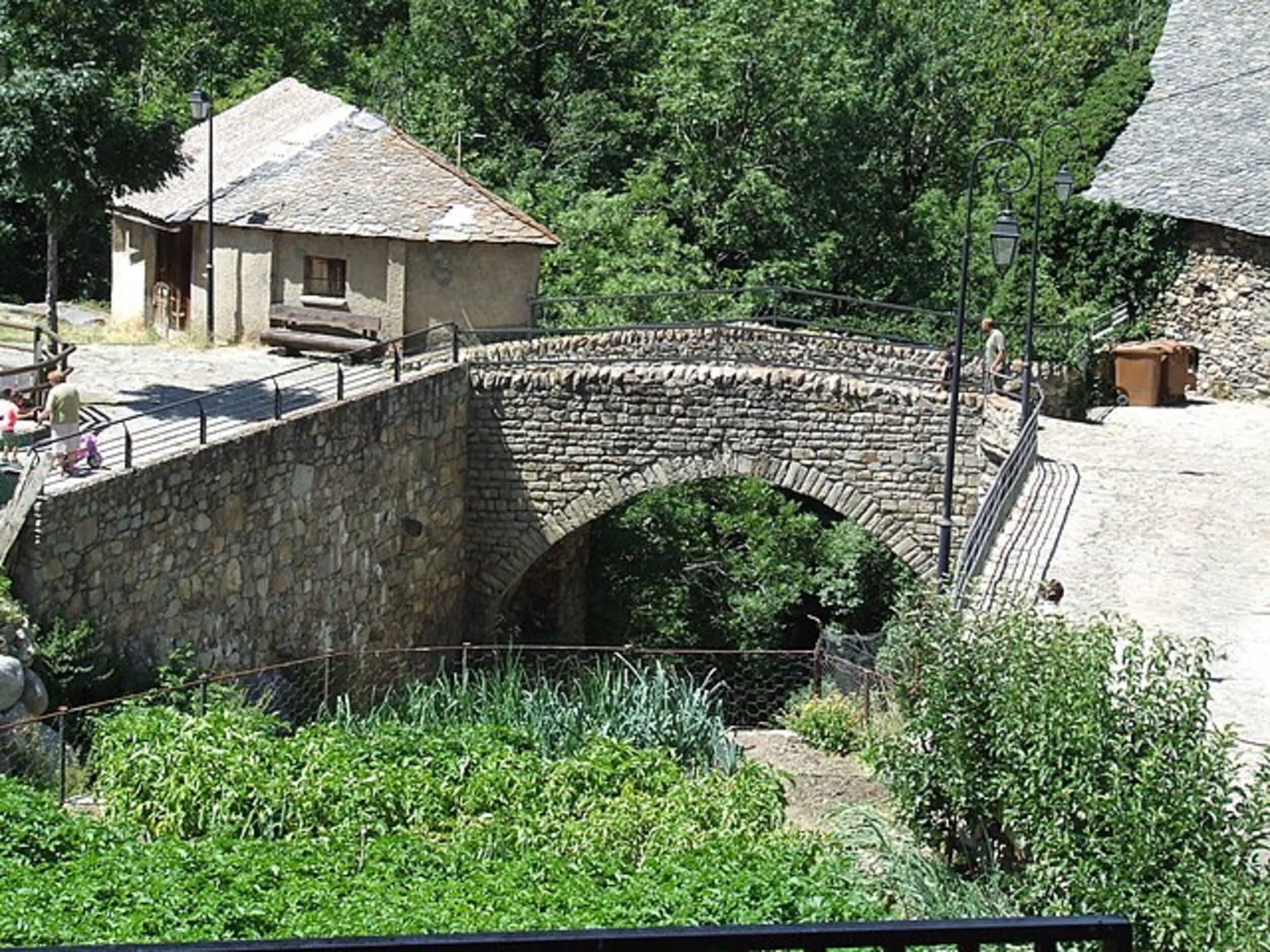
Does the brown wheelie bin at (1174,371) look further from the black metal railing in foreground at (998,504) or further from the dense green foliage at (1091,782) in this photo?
the dense green foliage at (1091,782)

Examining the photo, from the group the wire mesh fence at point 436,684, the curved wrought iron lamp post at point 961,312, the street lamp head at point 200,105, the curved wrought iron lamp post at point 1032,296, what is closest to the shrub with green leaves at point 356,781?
the wire mesh fence at point 436,684

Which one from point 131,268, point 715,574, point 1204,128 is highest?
point 1204,128

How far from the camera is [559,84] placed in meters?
32.0

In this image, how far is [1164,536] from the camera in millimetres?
16984

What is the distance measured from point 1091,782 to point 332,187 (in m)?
15.8

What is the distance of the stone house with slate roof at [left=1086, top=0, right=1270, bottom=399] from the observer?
2608 centimetres

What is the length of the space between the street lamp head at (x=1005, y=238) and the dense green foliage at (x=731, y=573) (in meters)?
8.66

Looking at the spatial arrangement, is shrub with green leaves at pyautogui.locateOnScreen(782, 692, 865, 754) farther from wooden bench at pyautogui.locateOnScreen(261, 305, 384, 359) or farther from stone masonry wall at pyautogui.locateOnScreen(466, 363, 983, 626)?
wooden bench at pyautogui.locateOnScreen(261, 305, 384, 359)

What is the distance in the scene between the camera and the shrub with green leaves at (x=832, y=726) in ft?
56.5

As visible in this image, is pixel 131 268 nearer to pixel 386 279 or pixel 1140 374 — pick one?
pixel 386 279

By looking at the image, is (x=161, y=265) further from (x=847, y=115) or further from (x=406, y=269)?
(x=847, y=115)

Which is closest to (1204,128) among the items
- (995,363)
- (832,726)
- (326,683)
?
(995,363)

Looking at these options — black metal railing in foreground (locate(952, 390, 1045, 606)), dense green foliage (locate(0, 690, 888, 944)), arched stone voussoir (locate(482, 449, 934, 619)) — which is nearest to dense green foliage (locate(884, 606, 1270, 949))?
dense green foliage (locate(0, 690, 888, 944))

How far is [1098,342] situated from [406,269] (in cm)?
839
